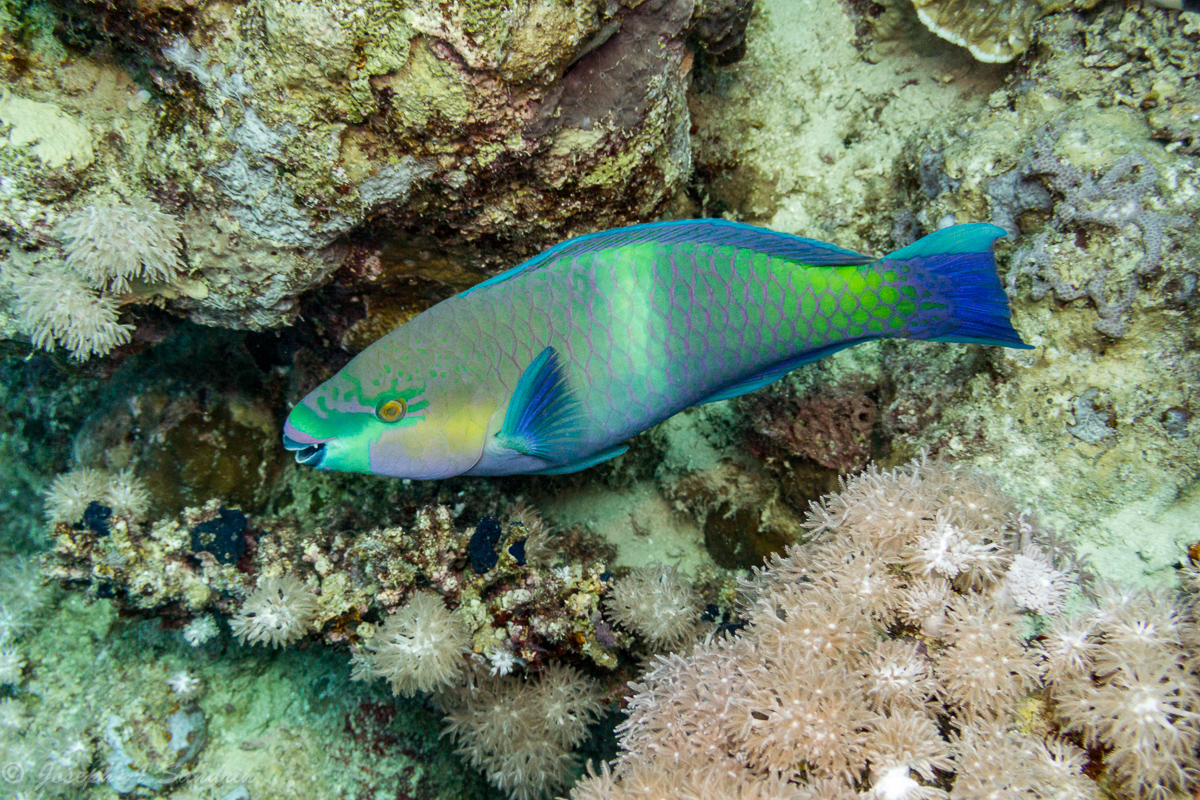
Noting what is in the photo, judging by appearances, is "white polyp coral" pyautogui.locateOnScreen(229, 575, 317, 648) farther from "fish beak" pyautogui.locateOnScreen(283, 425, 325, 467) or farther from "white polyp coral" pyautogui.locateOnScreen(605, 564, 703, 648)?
"white polyp coral" pyautogui.locateOnScreen(605, 564, 703, 648)

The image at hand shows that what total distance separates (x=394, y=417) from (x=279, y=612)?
1.40 metres

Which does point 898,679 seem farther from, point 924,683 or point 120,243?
point 120,243

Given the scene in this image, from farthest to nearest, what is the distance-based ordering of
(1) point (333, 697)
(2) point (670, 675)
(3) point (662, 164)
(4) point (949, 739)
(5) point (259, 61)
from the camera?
1. (1) point (333, 697)
2. (3) point (662, 164)
3. (2) point (670, 675)
4. (5) point (259, 61)
5. (4) point (949, 739)

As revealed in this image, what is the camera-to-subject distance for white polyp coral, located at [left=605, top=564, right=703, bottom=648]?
9.56 feet

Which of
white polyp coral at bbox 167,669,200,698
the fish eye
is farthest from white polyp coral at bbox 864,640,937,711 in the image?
white polyp coral at bbox 167,669,200,698

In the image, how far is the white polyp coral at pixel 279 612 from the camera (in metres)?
2.87

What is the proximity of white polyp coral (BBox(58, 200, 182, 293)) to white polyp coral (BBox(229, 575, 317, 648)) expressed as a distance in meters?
1.56

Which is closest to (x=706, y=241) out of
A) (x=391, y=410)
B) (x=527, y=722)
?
(x=391, y=410)

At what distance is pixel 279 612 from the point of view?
2.88 m

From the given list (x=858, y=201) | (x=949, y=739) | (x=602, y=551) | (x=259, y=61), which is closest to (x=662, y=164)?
(x=858, y=201)

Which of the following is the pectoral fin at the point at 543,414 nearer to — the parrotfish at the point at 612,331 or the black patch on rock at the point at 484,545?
the parrotfish at the point at 612,331

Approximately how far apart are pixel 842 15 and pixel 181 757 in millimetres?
5725

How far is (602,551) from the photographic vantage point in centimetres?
355

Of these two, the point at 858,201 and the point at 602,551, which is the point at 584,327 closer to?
the point at 602,551
